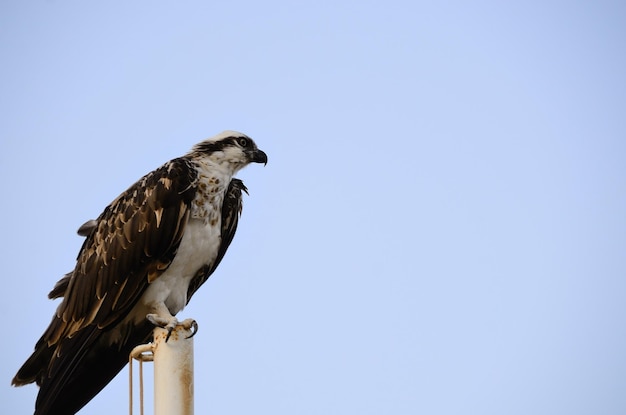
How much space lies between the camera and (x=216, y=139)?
658 cm

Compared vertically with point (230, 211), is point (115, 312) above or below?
below

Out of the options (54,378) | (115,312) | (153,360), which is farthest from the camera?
(115,312)

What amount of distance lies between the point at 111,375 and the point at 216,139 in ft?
7.07

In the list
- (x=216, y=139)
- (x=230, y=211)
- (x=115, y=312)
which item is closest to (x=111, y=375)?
(x=115, y=312)

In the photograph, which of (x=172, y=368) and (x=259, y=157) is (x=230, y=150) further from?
(x=172, y=368)

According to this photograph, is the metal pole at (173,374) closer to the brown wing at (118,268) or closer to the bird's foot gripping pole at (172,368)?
the bird's foot gripping pole at (172,368)

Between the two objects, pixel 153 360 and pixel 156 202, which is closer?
pixel 153 360

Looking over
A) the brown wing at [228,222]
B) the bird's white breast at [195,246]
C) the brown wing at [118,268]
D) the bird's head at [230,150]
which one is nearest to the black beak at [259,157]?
the bird's head at [230,150]

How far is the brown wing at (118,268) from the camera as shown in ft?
18.3

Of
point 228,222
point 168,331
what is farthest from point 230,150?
point 168,331

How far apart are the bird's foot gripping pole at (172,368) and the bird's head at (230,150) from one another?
2029mm

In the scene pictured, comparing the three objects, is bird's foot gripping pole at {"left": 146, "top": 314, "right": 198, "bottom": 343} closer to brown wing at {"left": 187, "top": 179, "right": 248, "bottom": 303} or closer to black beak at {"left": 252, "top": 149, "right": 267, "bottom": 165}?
brown wing at {"left": 187, "top": 179, "right": 248, "bottom": 303}

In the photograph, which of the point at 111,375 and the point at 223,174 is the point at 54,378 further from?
the point at 223,174

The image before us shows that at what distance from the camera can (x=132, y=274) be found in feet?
18.9
